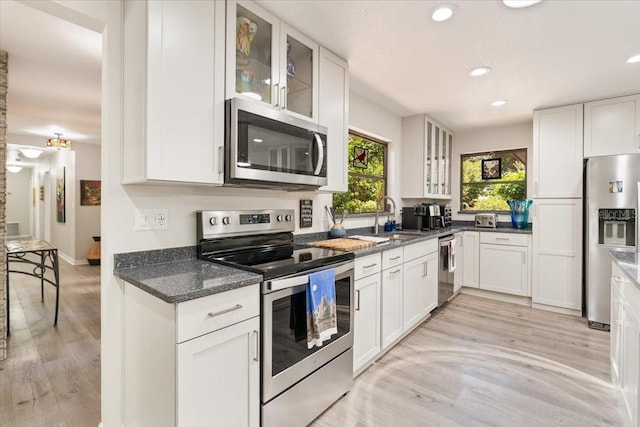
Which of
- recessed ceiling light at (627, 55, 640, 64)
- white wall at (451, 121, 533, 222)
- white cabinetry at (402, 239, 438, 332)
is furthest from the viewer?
white wall at (451, 121, 533, 222)

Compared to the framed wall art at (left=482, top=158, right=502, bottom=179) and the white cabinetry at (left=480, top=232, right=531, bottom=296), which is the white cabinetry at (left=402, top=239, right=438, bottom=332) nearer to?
the white cabinetry at (left=480, top=232, right=531, bottom=296)

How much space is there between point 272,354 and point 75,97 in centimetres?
385

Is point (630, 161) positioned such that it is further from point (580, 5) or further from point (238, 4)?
point (238, 4)

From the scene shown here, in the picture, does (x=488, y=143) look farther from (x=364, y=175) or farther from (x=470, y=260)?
(x=364, y=175)

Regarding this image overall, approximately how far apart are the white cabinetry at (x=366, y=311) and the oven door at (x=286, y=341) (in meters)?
0.31

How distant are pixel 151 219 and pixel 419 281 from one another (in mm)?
2391

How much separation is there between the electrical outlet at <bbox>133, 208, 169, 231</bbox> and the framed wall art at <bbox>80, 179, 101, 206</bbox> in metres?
5.71

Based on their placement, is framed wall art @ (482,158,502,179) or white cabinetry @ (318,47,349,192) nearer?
white cabinetry @ (318,47,349,192)

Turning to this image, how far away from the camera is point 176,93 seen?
4.84ft

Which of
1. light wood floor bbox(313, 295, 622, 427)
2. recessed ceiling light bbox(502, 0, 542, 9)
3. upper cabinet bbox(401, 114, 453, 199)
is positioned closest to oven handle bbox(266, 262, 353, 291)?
light wood floor bbox(313, 295, 622, 427)

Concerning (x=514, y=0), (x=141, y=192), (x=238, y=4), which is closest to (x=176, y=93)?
(x=141, y=192)

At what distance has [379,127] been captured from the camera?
12.1 ft

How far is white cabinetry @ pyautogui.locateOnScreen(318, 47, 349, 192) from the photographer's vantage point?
2.30 metres

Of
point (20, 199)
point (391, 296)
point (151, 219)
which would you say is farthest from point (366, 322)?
point (20, 199)
